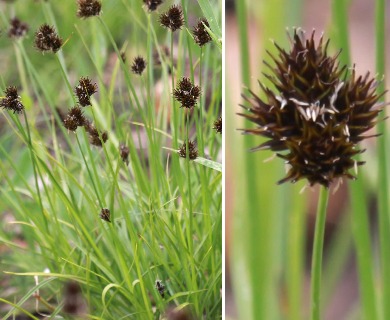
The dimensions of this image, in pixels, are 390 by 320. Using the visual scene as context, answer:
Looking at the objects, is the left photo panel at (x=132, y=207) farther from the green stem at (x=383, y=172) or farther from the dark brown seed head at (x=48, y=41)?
the green stem at (x=383, y=172)

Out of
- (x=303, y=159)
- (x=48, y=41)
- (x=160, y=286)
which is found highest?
(x=48, y=41)

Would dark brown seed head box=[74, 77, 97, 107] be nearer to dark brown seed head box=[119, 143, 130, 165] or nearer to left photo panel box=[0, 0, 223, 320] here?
left photo panel box=[0, 0, 223, 320]

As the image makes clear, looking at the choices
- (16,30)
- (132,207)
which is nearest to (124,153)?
(132,207)

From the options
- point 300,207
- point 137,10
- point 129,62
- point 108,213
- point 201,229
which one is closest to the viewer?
point 300,207

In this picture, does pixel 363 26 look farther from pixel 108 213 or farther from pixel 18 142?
pixel 18 142

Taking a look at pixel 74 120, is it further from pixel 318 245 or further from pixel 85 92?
pixel 318 245

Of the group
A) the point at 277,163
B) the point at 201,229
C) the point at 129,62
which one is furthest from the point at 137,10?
the point at 277,163

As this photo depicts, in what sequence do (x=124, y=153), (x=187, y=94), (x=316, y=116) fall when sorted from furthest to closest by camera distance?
(x=124, y=153) < (x=187, y=94) < (x=316, y=116)
